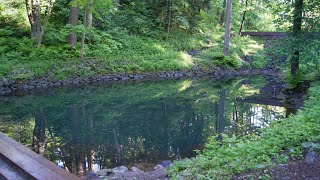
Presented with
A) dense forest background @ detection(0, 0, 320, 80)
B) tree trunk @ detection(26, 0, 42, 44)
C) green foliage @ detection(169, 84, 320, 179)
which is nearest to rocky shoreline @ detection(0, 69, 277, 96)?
dense forest background @ detection(0, 0, 320, 80)

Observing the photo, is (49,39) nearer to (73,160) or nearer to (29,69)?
(29,69)

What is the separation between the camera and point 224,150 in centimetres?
502

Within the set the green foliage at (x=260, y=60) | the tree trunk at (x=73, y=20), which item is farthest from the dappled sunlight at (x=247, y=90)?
the tree trunk at (x=73, y=20)

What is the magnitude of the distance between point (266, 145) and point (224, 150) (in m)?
0.66

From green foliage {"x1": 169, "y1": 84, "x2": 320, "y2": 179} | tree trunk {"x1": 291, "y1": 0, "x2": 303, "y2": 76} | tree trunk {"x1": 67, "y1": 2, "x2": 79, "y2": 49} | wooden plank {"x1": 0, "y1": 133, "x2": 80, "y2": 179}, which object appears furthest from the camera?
tree trunk {"x1": 67, "y1": 2, "x2": 79, "y2": 49}

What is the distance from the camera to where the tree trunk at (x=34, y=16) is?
57.1 feet

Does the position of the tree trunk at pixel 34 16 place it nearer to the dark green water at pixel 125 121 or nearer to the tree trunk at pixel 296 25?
the dark green water at pixel 125 121

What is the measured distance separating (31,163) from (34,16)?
15.6 meters

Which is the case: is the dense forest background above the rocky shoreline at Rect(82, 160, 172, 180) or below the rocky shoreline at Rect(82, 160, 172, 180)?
above

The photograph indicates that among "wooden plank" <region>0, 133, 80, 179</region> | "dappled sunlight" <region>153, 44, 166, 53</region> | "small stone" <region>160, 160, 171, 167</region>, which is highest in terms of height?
"dappled sunlight" <region>153, 44, 166, 53</region>

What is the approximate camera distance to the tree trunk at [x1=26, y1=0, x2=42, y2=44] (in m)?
17.4

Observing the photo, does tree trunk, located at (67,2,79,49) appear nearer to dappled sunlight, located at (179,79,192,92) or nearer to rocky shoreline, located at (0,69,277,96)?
rocky shoreline, located at (0,69,277,96)

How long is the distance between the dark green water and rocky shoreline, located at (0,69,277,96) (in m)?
1.07

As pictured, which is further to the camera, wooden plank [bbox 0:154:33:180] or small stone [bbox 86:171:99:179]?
small stone [bbox 86:171:99:179]
